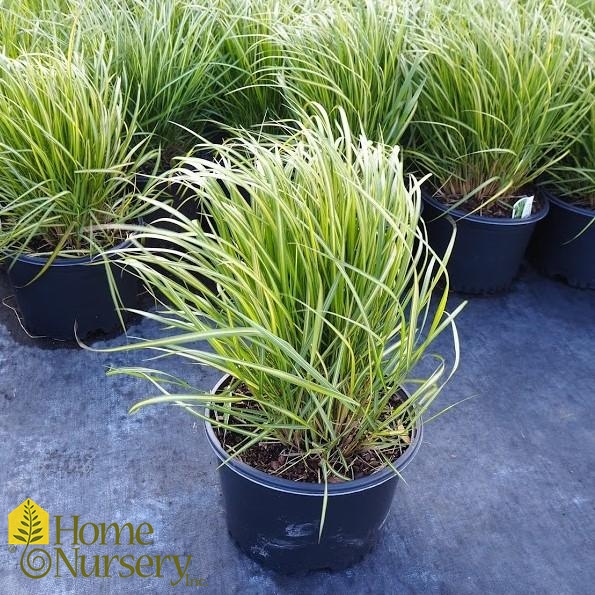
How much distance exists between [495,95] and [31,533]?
59.1 inches

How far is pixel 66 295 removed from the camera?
1646 millimetres

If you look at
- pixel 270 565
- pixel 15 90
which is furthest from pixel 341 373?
pixel 15 90

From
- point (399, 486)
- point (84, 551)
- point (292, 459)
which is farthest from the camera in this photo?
point (399, 486)

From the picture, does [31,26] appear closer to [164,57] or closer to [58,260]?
[164,57]

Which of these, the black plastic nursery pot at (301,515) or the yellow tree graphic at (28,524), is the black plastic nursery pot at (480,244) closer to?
the black plastic nursery pot at (301,515)

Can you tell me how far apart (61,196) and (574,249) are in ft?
4.79

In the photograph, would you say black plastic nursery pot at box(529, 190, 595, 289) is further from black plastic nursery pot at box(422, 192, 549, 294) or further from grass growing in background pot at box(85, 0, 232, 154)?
grass growing in background pot at box(85, 0, 232, 154)

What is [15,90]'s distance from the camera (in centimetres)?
148

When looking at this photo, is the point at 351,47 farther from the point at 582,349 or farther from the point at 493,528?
the point at 493,528

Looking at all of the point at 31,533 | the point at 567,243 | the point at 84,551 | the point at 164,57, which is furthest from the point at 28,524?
the point at 567,243

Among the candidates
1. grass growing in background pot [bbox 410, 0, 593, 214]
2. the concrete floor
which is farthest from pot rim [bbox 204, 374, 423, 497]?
grass growing in background pot [bbox 410, 0, 593, 214]

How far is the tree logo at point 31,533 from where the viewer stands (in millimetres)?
1238

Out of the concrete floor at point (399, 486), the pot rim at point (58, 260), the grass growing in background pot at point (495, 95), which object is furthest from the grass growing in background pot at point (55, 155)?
the grass growing in background pot at point (495, 95)

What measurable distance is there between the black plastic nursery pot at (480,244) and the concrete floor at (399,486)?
8.2 inches
